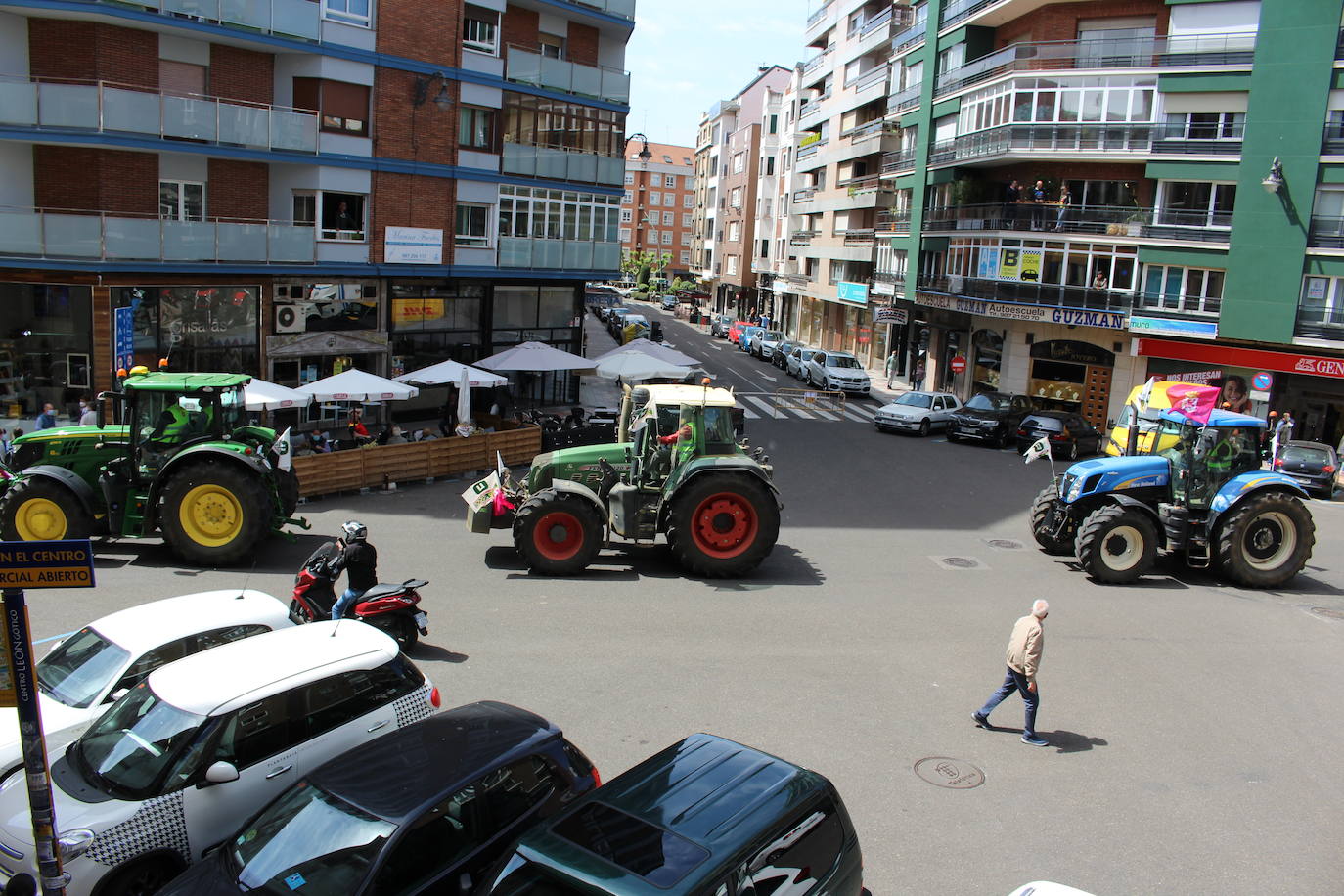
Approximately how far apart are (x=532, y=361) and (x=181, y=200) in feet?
29.8

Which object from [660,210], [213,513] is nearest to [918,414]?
[213,513]

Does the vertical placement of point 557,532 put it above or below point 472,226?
below

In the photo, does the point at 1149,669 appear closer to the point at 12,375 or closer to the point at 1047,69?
the point at 12,375

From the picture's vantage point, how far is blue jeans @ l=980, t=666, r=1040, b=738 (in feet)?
32.0

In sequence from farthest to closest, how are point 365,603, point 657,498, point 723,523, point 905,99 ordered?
point 905,99, point 657,498, point 723,523, point 365,603

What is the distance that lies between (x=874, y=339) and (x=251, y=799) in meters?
50.8

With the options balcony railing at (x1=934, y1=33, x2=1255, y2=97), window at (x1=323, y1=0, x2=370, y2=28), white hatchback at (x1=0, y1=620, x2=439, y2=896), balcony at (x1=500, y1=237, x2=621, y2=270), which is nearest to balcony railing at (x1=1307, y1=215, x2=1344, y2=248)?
balcony railing at (x1=934, y1=33, x2=1255, y2=97)

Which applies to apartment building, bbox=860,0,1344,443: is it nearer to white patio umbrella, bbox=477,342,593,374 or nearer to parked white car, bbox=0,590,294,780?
white patio umbrella, bbox=477,342,593,374

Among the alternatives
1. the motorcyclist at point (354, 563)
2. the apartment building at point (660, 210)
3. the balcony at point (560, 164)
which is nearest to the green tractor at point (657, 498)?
the motorcyclist at point (354, 563)

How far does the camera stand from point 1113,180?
35281mm

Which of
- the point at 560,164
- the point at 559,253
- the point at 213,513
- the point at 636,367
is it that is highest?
the point at 560,164

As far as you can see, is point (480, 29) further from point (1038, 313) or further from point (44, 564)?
point (44, 564)

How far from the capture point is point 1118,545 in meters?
15.8

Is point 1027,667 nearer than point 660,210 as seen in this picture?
Yes
